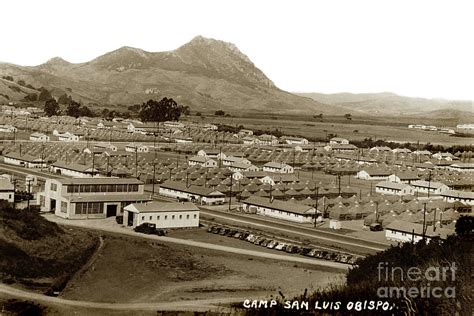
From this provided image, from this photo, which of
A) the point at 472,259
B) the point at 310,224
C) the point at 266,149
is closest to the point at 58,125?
the point at 266,149

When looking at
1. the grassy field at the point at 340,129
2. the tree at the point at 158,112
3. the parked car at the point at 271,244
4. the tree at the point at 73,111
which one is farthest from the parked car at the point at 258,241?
the tree at the point at 73,111

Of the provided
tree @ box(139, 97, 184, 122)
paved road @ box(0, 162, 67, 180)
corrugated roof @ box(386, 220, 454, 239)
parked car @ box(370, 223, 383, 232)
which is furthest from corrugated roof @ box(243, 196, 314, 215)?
tree @ box(139, 97, 184, 122)

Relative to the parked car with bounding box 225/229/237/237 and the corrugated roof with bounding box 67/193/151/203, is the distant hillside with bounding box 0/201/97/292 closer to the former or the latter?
the corrugated roof with bounding box 67/193/151/203

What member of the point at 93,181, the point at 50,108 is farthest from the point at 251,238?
the point at 50,108

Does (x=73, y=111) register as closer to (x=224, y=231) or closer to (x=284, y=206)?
(x=284, y=206)

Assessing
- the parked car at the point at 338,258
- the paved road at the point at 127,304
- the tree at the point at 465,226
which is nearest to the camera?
the paved road at the point at 127,304

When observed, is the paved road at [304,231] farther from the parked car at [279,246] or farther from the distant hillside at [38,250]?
the distant hillside at [38,250]

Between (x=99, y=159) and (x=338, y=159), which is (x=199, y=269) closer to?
(x=99, y=159)
